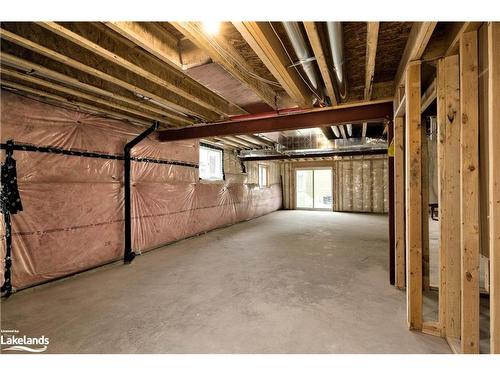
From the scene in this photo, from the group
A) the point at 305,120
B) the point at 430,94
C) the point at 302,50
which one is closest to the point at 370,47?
the point at 302,50

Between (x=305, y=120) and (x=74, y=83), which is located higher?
(x=74, y=83)

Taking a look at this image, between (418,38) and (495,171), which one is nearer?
(495,171)

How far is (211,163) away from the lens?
6066 mm

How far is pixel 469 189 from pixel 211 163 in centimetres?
529

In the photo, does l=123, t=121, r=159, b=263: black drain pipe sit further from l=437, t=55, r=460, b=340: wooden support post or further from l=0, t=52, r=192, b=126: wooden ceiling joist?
l=437, t=55, r=460, b=340: wooden support post

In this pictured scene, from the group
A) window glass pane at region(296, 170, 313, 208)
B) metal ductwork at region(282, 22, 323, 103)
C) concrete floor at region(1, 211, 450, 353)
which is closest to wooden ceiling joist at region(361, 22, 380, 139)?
metal ductwork at region(282, 22, 323, 103)

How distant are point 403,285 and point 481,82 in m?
1.98

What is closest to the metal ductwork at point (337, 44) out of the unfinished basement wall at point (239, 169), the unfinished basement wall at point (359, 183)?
the unfinished basement wall at point (239, 169)

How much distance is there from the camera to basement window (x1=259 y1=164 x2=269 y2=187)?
8.86 metres

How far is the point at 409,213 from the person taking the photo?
1753 millimetres

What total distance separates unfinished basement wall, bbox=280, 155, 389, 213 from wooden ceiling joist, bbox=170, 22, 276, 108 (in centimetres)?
751

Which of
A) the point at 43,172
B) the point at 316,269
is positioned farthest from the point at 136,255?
the point at 316,269

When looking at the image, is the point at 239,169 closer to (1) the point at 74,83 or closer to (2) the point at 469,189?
(1) the point at 74,83
